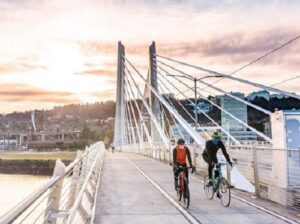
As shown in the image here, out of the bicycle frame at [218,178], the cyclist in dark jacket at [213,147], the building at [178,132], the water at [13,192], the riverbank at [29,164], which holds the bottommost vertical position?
the water at [13,192]

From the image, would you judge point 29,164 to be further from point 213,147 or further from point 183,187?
point 183,187

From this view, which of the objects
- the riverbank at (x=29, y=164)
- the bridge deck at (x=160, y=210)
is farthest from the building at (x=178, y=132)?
the riverbank at (x=29, y=164)

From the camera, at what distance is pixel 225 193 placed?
40.5 ft

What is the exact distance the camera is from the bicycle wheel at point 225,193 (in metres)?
12.2

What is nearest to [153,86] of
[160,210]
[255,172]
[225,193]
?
[255,172]

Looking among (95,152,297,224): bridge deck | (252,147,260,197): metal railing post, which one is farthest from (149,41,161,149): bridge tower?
(252,147,260,197): metal railing post

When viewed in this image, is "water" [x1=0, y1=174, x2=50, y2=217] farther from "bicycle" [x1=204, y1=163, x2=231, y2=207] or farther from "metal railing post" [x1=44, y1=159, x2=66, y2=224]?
"metal railing post" [x1=44, y1=159, x2=66, y2=224]

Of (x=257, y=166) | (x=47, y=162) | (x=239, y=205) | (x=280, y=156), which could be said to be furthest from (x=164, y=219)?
(x=47, y=162)

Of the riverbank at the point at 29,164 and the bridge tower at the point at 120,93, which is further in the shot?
the riverbank at the point at 29,164

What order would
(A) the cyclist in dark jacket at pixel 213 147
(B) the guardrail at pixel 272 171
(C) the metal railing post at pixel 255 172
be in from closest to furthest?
(B) the guardrail at pixel 272 171, (A) the cyclist in dark jacket at pixel 213 147, (C) the metal railing post at pixel 255 172

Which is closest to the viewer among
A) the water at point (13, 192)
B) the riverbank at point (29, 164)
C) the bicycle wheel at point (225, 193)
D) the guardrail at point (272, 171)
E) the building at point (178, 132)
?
the guardrail at point (272, 171)

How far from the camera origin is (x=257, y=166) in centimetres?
1417

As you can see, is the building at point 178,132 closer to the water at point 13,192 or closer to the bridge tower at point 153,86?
the bridge tower at point 153,86

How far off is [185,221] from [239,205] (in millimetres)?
2843
